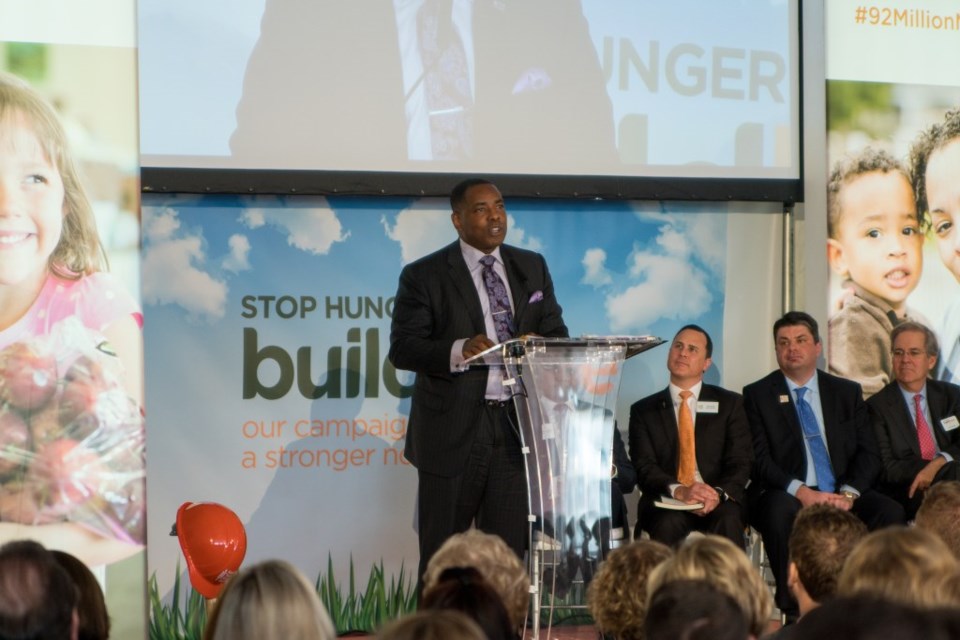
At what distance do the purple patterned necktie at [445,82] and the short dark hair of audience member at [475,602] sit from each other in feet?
12.7

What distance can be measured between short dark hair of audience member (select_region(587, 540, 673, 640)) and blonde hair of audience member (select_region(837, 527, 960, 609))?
0.48m

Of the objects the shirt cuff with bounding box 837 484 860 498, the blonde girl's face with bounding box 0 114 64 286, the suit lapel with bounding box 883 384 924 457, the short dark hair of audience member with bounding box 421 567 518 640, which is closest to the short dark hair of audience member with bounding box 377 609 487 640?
the short dark hair of audience member with bounding box 421 567 518 640

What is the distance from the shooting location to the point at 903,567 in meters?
2.64

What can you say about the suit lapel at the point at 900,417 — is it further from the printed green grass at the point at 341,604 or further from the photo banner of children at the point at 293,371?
the printed green grass at the point at 341,604

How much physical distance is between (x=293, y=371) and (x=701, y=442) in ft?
6.07

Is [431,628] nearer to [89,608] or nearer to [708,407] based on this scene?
[89,608]

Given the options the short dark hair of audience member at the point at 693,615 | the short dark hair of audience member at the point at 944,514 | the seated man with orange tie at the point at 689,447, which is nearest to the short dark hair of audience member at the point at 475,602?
the short dark hair of audience member at the point at 693,615

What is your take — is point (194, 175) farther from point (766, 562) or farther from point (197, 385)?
point (766, 562)

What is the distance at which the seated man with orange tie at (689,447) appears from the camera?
5590mm

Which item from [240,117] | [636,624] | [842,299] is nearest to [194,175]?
[240,117]

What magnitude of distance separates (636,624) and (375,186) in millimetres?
3522

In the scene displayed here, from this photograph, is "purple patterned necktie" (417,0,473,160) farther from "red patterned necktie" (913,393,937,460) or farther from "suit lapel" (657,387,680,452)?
"red patterned necktie" (913,393,937,460)

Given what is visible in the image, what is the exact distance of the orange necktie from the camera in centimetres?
578

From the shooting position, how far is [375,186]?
6.16 m
